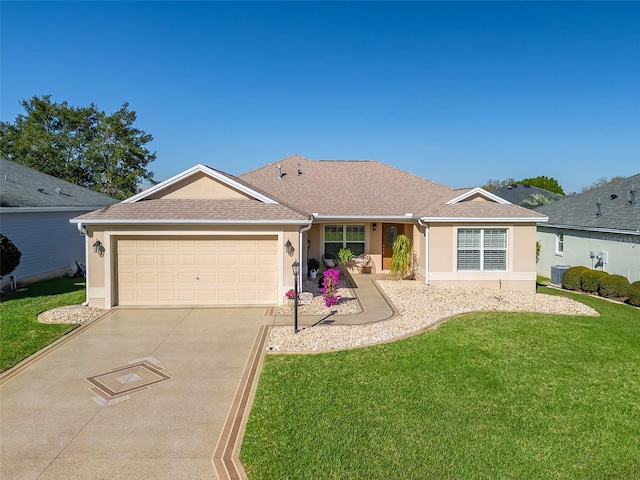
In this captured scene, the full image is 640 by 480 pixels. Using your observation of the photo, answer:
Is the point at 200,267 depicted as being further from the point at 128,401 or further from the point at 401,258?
the point at 401,258

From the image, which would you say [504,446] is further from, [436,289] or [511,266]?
[511,266]

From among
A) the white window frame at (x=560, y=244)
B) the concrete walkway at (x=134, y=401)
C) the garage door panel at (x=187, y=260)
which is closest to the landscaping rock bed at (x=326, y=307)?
the concrete walkway at (x=134, y=401)

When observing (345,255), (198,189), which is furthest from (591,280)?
(198,189)

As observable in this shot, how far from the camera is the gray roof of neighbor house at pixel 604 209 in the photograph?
16.7 m

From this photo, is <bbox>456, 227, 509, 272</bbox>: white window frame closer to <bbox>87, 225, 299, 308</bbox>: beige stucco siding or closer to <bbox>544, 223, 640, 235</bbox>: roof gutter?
<bbox>544, 223, 640, 235</bbox>: roof gutter

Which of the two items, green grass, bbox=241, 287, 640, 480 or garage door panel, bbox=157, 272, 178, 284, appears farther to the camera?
garage door panel, bbox=157, 272, 178, 284

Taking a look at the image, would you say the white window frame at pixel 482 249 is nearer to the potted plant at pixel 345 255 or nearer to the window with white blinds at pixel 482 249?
the window with white blinds at pixel 482 249

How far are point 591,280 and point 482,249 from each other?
4.80m

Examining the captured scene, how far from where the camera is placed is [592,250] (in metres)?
17.9

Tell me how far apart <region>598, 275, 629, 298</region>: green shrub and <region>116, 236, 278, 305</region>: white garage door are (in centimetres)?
1298

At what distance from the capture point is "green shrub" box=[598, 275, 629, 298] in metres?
14.8

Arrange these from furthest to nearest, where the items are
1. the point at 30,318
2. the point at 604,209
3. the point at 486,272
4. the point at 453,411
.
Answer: the point at 604,209
the point at 486,272
the point at 30,318
the point at 453,411

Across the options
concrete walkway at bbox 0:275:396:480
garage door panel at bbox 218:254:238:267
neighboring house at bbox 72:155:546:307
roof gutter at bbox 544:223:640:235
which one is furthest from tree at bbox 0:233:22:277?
roof gutter at bbox 544:223:640:235

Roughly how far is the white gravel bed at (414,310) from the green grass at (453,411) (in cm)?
69
